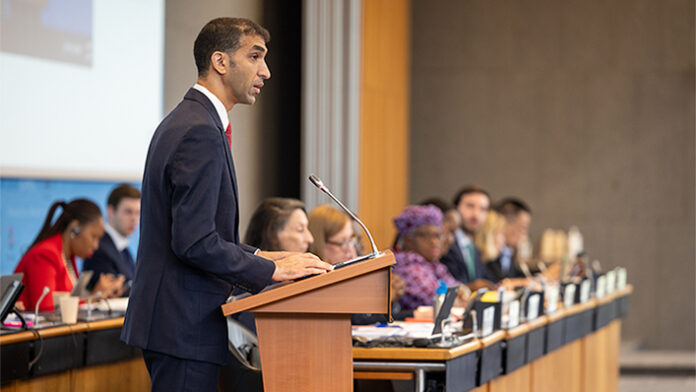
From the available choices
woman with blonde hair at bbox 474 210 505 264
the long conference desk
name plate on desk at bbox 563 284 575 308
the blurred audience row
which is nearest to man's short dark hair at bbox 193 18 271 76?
the long conference desk

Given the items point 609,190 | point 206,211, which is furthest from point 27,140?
point 609,190

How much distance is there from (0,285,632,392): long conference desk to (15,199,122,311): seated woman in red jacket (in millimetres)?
693

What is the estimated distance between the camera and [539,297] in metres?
4.82

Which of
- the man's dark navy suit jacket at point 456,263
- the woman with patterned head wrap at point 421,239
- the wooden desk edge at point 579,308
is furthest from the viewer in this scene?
the man's dark navy suit jacket at point 456,263

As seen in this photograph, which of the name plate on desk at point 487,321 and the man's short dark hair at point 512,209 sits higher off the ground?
the man's short dark hair at point 512,209

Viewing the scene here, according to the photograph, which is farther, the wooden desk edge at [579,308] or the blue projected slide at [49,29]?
the wooden desk edge at [579,308]

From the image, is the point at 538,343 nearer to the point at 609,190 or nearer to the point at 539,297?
the point at 539,297

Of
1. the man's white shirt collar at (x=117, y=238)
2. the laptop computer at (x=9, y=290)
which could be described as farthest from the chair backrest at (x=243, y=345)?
the man's white shirt collar at (x=117, y=238)

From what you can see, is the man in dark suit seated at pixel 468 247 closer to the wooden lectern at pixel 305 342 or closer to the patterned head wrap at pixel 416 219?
the patterned head wrap at pixel 416 219

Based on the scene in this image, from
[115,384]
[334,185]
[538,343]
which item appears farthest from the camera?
[334,185]

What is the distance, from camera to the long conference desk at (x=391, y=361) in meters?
3.29

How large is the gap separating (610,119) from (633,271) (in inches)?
64.6

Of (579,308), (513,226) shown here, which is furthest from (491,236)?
(579,308)

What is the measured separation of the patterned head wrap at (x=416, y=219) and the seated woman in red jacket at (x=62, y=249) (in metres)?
1.59
